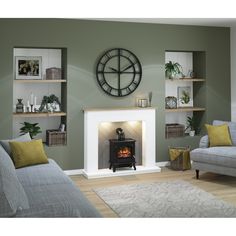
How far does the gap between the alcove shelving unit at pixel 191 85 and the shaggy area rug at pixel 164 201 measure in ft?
5.63

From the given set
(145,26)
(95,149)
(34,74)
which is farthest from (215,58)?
(34,74)

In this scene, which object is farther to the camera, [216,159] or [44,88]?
[44,88]

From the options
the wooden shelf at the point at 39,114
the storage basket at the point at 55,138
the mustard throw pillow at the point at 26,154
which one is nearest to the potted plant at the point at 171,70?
the wooden shelf at the point at 39,114

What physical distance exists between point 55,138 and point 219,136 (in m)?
2.54

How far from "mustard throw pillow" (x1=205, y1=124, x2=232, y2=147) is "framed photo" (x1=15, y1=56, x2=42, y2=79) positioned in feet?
9.28

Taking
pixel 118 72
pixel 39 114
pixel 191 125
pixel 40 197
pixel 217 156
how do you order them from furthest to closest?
pixel 191 125
pixel 118 72
pixel 39 114
pixel 217 156
pixel 40 197

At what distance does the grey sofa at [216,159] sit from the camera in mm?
4848

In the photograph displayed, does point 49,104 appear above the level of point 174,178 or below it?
above

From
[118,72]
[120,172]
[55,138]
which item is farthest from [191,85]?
[55,138]

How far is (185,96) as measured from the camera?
21.4ft

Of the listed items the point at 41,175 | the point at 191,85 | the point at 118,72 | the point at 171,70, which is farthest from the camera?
the point at 191,85

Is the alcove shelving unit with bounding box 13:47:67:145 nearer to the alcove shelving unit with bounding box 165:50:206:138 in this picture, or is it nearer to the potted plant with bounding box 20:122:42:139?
the potted plant with bounding box 20:122:42:139

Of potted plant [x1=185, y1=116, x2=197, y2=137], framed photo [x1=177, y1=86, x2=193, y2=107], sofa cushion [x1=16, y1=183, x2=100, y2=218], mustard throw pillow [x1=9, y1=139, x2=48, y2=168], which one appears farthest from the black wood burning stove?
sofa cushion [x1=16, y1=183, x2=100, y2=218]

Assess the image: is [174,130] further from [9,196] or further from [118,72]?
[9,196]
